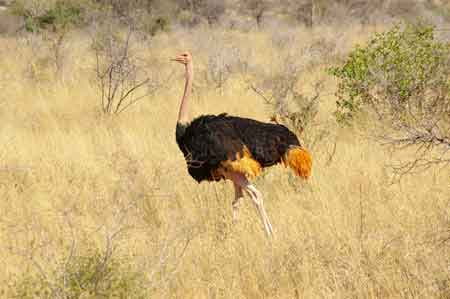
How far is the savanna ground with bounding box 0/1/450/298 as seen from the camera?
3551 millimetres

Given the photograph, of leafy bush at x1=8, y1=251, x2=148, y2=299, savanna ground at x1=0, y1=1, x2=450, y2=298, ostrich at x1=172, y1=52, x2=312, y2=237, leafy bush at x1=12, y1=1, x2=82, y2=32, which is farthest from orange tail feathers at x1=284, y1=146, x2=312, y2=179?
leafy bush at x1=12, y1=1, x2=82, y2=32

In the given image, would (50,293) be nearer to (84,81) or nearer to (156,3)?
(84,81)

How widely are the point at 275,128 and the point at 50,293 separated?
243 centimetres

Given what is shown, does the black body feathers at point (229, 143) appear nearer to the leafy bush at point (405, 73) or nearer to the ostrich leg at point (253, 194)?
the ostrich leg at point (253, 194)

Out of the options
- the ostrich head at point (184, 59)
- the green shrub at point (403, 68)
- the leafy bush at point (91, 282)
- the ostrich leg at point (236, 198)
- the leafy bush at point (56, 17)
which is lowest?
the leafy bush at point (56, 17)

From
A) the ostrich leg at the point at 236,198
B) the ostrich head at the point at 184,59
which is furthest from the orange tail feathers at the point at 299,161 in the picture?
the ostrich head at the point at 184,59

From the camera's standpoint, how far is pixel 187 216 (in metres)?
5.04

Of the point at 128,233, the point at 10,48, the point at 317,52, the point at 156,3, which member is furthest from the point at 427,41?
the point at 156,3

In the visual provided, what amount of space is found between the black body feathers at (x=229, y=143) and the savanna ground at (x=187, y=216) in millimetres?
318

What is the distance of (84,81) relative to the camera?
10.9 m

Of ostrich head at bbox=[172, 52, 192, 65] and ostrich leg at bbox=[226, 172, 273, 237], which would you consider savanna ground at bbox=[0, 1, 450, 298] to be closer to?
ostrich leg at bbox=[226, 172, 273, 237]

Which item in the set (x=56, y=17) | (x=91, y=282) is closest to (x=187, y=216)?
(x=91, y=282)

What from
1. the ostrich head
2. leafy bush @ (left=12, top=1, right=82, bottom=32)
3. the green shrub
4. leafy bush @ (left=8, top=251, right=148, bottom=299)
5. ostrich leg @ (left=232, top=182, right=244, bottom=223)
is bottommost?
leafy bush @ (left=12, top=1, right=82, bottom=32)

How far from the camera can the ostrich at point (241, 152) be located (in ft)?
15.9
